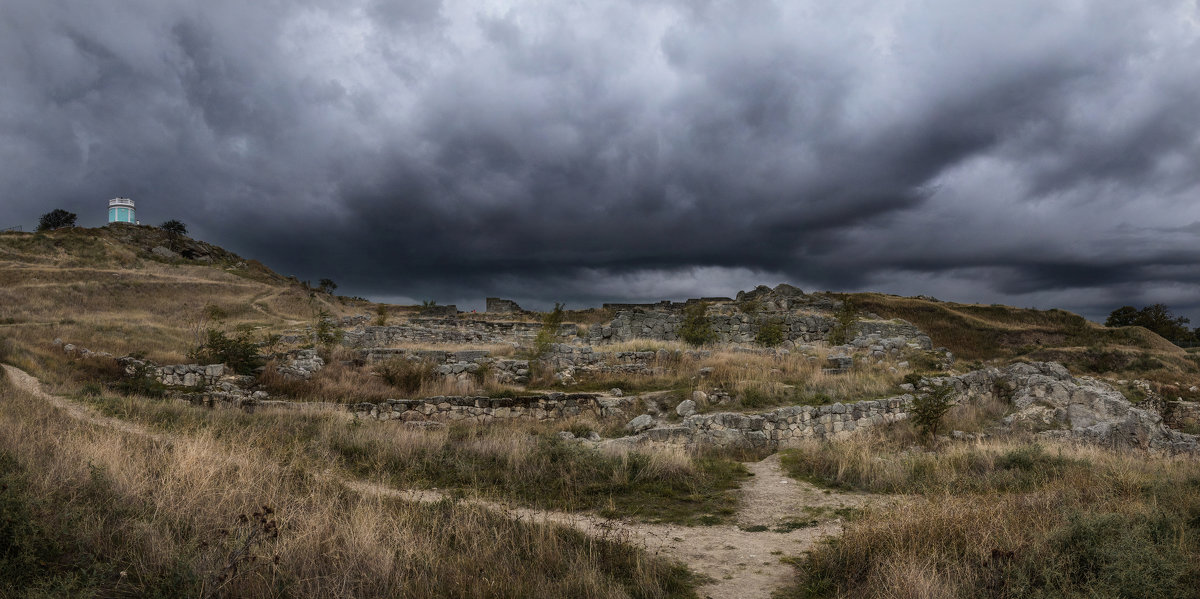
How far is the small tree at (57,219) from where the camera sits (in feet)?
218

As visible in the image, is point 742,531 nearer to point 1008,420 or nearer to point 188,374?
point 1008,420

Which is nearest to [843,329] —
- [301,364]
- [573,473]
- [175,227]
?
[573,473]

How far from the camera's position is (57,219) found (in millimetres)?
67500

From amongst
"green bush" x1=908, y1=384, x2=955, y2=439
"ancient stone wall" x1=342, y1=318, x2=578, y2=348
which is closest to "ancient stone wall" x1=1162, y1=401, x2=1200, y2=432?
Result: "green bush" x1=908, y1=384, x2=955, y2=439

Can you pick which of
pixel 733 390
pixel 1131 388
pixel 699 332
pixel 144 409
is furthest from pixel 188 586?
pixel 1131 388

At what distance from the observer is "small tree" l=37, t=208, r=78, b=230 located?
6656 centimetres

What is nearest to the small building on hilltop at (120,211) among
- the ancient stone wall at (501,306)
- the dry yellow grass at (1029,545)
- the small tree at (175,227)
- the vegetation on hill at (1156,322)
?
the small tree at (175,227)

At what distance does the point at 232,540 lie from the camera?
4.58 metres

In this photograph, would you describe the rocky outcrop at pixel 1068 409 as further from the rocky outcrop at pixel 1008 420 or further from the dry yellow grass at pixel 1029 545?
the dry yellow grass at pixel 1029 545

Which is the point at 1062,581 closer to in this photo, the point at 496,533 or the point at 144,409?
the point at 496,533

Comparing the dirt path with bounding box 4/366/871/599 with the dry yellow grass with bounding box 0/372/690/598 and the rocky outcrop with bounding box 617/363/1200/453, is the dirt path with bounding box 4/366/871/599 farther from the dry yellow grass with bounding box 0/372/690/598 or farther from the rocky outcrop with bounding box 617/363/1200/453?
the rocky outcrop with bounding box 617/363/1200/453

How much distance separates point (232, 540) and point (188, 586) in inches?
33.8

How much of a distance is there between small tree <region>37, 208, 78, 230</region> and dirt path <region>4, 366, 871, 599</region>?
273 ft

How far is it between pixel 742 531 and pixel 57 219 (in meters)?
93.1
